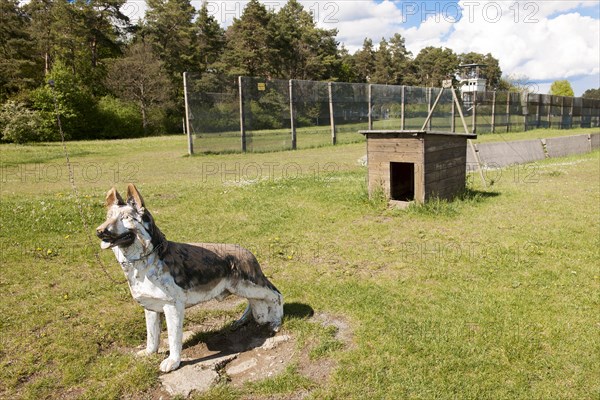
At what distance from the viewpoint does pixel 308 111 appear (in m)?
24.6

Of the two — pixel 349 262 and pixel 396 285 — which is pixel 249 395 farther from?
pixel 349 262

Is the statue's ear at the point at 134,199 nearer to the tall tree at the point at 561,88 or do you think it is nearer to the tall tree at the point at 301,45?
the tall tree at the point at 301,45

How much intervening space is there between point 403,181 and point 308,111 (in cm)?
1341

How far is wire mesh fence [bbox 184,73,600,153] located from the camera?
20.7 m

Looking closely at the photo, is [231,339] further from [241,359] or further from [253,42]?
[253,42]

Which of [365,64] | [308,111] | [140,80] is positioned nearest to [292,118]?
[308,111]

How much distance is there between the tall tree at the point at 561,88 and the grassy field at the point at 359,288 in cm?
10224

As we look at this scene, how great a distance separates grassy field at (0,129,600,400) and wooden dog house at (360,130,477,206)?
1.65 ft

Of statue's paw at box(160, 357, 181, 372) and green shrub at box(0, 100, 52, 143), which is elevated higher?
green shrub at box(0, 100, 52, 143)

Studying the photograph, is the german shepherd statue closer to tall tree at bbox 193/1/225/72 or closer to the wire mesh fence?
the wire mesh fence

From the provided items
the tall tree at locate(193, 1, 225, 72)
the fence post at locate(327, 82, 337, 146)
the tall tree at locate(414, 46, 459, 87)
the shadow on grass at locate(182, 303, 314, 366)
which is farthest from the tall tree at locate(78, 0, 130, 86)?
the tall tree at locate(414, 46, 459, 87)

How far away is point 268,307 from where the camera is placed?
4.87m

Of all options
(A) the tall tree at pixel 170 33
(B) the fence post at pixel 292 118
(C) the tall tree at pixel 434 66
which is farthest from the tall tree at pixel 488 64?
(B) the fence post at pixel 292 118

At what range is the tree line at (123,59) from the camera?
35.0m
